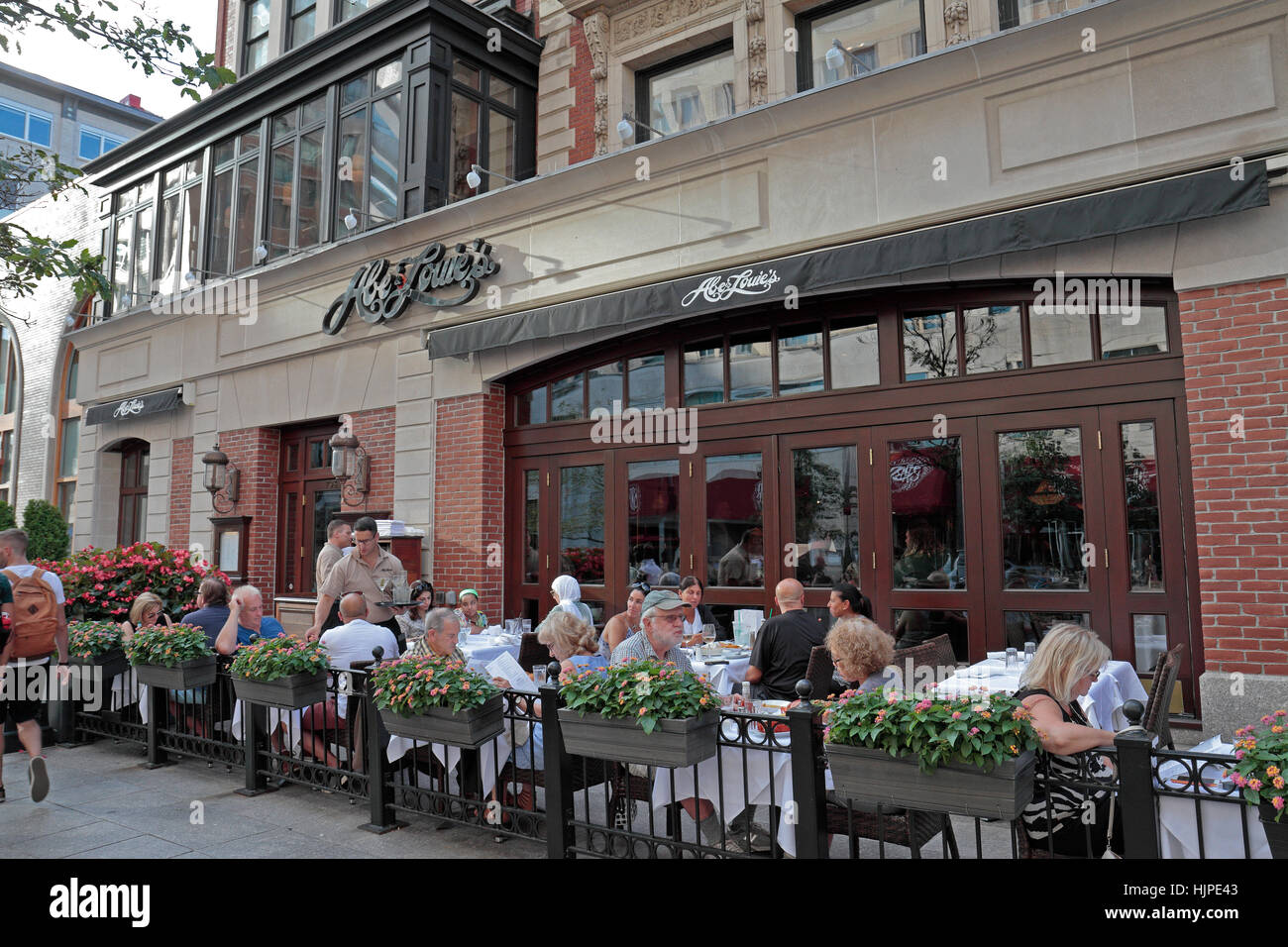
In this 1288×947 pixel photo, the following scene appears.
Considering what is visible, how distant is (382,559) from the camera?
778 centimetres

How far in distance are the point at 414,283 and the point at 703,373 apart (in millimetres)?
4405

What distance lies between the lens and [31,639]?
6.52m

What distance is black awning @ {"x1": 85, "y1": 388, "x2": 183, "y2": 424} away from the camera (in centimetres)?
1523

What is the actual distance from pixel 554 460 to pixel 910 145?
5.42 meters

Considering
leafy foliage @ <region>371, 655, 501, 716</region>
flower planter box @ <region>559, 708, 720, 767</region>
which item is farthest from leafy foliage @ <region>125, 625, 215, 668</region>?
flower planter box @ <region>559, 708, 720, 767</region>

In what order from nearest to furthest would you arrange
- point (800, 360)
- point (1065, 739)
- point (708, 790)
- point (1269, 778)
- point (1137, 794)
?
point (1269, 778)
point (1137, 794)
point (1065, 739)
point (708, 790)
point (800, 360)

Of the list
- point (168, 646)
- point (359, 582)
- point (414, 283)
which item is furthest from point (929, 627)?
point (414, 283)

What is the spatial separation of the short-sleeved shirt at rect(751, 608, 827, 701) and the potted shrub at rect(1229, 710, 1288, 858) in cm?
317

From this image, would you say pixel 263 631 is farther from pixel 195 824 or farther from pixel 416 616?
A: pixel 195 824

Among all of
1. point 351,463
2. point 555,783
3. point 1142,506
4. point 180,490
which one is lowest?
point 555,783

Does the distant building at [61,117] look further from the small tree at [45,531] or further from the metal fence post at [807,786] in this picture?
the metal fence post at [807,786]

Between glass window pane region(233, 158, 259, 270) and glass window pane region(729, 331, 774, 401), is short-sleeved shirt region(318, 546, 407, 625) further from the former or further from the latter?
glass window pane region(233, 158, 259, 270)

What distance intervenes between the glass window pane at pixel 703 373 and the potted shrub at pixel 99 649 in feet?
20.1
